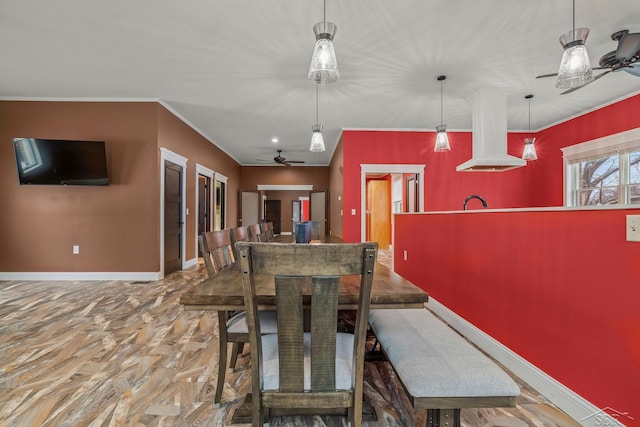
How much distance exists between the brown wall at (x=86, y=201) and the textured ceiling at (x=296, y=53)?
0.31m

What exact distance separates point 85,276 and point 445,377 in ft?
16.9

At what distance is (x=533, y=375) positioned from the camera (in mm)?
1732

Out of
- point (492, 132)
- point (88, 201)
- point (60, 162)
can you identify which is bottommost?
point (88, 201)

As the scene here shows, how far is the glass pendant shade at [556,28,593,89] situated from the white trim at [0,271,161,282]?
17.1ft

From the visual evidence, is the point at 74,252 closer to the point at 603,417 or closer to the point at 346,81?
the point at 346,81

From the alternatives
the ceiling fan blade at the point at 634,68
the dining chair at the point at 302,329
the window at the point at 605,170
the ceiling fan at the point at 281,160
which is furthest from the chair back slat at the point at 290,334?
the ceiling fan at the point at 281,160

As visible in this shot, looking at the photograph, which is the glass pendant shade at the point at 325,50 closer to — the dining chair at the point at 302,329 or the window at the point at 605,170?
the dining chair at the point at 302,329

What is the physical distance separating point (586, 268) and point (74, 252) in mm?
5779

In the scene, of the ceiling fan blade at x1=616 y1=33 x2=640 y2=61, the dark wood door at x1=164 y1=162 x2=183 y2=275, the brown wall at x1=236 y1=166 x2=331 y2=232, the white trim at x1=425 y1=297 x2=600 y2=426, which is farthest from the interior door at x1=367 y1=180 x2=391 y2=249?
the ceiling fan blade at x1=616 y1=33 x2=640 y2=61

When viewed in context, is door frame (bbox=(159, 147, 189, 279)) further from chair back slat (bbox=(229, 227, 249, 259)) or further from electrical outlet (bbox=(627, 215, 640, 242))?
electrical outlet (bbox=(627, 215, 640, 242))

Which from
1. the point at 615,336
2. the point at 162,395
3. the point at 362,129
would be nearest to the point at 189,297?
the point at 162,395

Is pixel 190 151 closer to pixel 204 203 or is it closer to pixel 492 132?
pixel 204 203

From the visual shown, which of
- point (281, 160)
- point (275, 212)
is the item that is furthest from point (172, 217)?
point (275, 212)

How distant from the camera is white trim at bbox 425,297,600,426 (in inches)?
56.8
